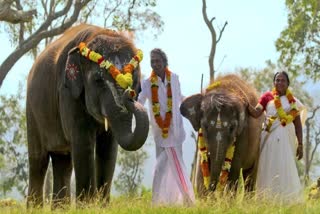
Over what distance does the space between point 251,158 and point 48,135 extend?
309 cm

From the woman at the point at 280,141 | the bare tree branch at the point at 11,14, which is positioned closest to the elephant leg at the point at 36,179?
the woman at the point at 280,141

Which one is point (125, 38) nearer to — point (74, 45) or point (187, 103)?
point (74, 45)

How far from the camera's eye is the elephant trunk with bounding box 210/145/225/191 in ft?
32.4

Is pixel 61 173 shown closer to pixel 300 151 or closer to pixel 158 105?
pixel 158 105

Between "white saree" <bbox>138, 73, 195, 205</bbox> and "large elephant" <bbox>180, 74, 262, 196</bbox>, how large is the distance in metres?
0.28

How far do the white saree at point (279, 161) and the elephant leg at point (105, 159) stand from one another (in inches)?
91.8

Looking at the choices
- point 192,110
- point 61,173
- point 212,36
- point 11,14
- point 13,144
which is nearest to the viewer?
point 192,110

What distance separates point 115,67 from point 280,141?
327 centimetres

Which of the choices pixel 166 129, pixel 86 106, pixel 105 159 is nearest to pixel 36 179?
pixel 105 159

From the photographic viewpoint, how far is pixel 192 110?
10297mm

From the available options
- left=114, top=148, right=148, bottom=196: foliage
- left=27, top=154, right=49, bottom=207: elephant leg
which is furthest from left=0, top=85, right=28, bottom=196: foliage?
left=27, top=154, right=49, bottom=207: elephant leg

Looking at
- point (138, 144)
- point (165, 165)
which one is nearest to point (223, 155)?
point (165, 165)

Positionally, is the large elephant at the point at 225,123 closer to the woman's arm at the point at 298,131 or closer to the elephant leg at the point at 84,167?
the woman's arm at the point at 298,131

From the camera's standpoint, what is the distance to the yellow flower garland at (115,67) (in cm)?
824
